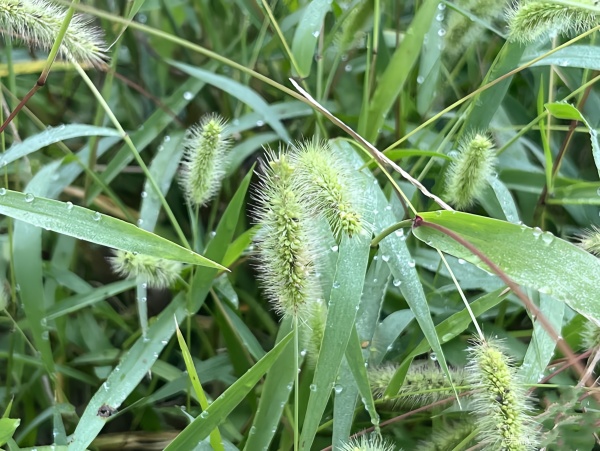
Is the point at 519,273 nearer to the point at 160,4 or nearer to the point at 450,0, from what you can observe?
the point at 450,0

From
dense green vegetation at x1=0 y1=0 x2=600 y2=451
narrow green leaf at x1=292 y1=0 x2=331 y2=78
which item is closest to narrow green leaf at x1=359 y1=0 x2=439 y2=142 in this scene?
dense green vegetation at x1=0 y1=0 x2=600 y2=451

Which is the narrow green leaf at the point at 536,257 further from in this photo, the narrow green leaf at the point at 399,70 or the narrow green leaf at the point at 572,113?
the narrow green leaf at the point at 399,70

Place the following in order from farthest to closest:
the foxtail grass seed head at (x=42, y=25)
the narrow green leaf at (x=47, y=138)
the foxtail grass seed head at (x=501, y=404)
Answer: the narrow green leaf at (x=47, y=138) < the foxtail grass seed head at (x=42, y=25) < the foxtail grass seed head at (x=501, y=404)

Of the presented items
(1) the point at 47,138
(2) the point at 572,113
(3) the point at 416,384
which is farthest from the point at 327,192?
(1) the point at 47,138

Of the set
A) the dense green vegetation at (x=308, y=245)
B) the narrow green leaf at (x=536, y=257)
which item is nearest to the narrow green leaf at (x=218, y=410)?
the dense green vegetation at (x=308, y=245)

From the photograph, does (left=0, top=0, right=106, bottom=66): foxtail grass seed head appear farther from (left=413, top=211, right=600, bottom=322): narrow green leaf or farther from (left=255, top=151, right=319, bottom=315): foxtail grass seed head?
(left=413, top=211, right=600, bottom=322): narrow green leaf

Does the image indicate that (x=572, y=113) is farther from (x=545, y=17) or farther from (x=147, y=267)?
(x=147, y=267)
